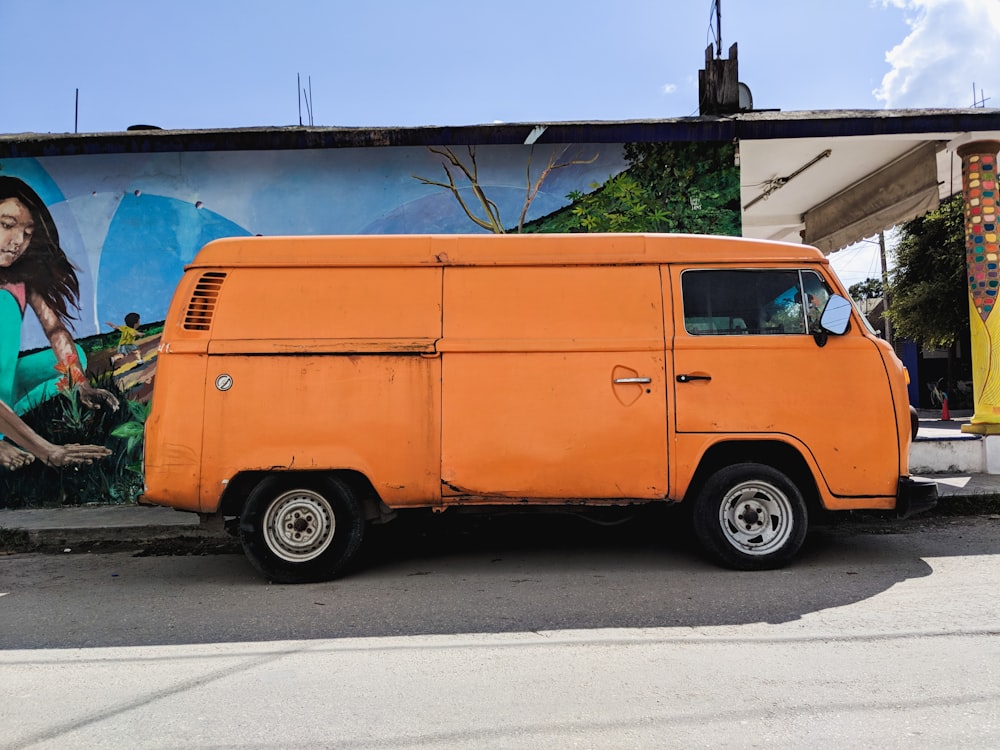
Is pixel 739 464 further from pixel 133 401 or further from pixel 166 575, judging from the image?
pixel 133 401

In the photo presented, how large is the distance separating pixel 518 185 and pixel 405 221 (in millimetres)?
1596

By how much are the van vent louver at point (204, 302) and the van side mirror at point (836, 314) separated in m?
4.59

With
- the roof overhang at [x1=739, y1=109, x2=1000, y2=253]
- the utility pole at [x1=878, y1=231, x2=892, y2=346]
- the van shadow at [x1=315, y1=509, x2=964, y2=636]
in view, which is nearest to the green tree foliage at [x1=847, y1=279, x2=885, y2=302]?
the utility pole at [x1=878, y1=231, x2=892, y2=346]

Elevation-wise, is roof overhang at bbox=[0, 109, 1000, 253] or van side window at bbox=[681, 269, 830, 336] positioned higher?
roof overhang at bbox=[0, 109, 1000, 253]

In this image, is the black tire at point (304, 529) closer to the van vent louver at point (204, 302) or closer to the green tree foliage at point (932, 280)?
the van vent louver at point (204, 302)

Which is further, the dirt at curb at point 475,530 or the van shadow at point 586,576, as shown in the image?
the dirt at curb at point 475,530

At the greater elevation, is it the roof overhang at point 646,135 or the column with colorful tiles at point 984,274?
the roof overhang at point 646,135

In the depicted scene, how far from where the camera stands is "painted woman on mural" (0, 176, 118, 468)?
9461mm

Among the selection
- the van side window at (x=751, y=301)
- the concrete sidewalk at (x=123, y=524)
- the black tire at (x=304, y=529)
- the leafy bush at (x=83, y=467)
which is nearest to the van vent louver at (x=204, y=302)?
the black tire at (x=304, y=529)

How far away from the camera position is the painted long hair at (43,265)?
959cm

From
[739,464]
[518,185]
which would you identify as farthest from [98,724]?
[518,185]

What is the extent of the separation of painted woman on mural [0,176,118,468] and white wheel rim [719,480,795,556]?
7789 millimetres

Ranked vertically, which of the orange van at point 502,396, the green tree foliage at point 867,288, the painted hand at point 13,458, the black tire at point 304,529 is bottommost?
the black tire at point 304,529

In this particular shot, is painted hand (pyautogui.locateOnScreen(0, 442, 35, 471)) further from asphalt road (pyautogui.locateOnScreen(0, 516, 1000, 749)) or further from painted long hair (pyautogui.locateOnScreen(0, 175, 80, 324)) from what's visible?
asphalt road (pyautogui.locateOnScreen(0, 516, 1000, 749))
